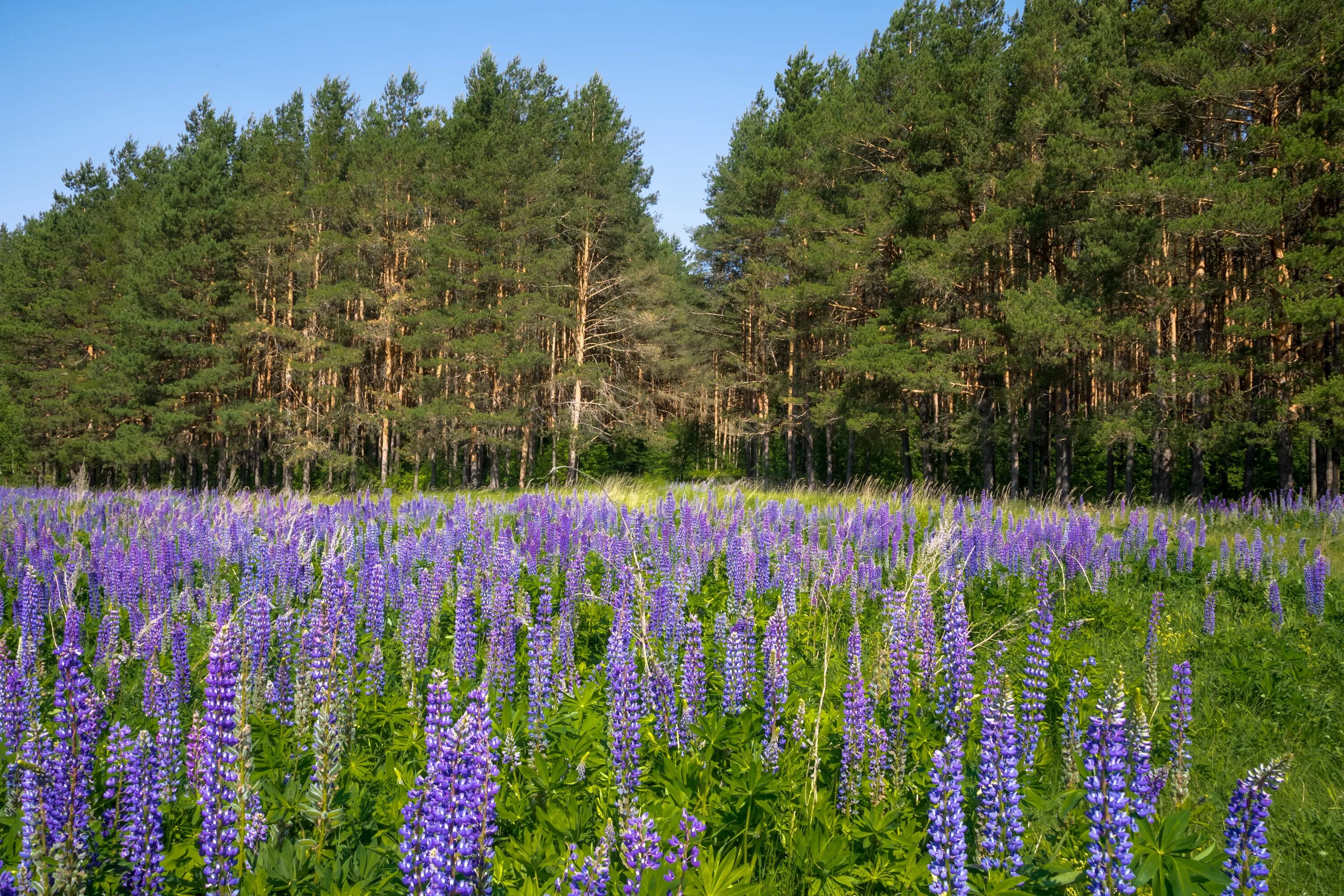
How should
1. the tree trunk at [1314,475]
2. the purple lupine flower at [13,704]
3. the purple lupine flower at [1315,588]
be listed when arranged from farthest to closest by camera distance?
the tree trunk at [1314,475]
the purple lupine flower at [1315,588]
the purple lupine flower at [13,704]

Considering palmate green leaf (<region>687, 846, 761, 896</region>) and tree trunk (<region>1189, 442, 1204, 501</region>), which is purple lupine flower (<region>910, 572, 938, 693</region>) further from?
tree trunk (<region>1189, 442, 1204, 501</region>)

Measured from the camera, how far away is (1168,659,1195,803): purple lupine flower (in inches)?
108

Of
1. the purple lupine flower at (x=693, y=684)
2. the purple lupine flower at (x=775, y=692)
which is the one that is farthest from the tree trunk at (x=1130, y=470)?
the purple lupine flower at (x=693, y=684)

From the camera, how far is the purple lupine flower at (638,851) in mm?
1914

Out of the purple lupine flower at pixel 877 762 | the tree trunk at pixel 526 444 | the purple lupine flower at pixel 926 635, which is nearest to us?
the purple lupine flower at pixel 877 762

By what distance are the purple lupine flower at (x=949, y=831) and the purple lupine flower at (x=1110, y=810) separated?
0.32 m

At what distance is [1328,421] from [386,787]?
20409mm

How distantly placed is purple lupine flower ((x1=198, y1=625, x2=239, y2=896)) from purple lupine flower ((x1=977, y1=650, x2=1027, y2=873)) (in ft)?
6.87

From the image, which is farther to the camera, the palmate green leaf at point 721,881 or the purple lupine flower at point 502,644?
the purple lupine flower at point 502,644

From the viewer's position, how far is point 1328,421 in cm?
1603

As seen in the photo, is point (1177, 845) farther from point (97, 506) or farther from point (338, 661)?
point (97, 506)

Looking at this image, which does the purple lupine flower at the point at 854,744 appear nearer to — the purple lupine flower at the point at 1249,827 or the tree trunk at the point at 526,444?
the purple lupine flower at the point at 1249,827

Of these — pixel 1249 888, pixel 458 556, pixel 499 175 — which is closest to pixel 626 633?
pixel 1249 888

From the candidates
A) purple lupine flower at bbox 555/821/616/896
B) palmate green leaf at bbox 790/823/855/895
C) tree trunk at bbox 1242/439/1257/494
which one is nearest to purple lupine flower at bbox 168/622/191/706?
purple lupine flower at bbox 555/821/616/896
